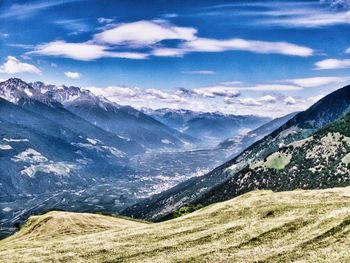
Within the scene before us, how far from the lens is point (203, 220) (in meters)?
113

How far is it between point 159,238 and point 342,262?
41.5 m

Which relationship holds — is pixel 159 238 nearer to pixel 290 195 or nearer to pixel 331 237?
pixel 331 237

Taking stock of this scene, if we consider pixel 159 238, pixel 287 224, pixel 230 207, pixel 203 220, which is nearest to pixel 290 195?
pixel 230 207

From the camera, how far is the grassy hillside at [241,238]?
7844 cm

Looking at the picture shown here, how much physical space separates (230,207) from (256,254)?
143 ft

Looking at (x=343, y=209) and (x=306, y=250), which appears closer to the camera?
(x=306, y=250)

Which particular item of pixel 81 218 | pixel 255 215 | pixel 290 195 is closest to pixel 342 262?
pixel 255 215

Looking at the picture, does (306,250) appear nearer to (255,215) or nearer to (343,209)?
(343,209)

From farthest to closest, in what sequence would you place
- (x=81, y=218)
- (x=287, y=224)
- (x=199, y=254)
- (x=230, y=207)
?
(x=81, y=218) → (x=230, y=207) → (x=287, y=224) → (x=199, y=254)

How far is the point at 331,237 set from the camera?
80.4 meters

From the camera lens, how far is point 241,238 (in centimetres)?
8906

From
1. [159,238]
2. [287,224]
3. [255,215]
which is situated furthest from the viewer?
[255,215]

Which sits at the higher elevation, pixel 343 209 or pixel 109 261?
pixel 343 209

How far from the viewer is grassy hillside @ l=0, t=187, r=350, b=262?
78.4 meters
